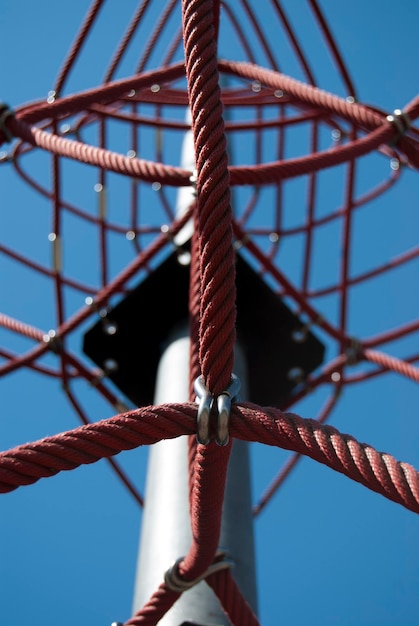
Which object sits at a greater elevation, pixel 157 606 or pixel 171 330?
pixel 171 330

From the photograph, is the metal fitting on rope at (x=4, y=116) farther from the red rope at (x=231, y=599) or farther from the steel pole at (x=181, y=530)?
the red rope at (x=231, y=599)

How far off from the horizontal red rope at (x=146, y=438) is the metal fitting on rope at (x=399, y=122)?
1.73 metres

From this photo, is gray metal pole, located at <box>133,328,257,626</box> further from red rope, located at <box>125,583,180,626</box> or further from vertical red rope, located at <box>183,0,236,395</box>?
vertical red rope, located at <box>183,0,236,395</box>

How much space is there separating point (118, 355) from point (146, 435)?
213 centimetres

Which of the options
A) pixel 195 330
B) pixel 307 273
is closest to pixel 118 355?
pixel 195 330

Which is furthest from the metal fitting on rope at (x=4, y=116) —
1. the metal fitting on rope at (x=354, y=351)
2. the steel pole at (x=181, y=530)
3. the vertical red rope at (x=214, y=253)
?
the metal fitting on rope at (x=354, y=351)

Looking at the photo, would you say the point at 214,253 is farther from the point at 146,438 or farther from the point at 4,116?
the point at 4,116

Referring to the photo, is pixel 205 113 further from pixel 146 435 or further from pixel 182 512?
pixel 182 512

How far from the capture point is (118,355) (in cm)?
366

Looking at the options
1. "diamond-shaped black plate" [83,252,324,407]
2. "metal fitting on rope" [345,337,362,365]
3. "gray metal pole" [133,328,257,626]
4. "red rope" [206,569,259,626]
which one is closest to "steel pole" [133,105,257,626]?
"gray metal pole" [133,328,257,626]

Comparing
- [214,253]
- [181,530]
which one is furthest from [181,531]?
[214,253]

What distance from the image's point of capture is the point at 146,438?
5.09 feet

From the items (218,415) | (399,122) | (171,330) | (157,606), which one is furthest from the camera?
(171,330)

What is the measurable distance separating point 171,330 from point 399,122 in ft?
4.17
